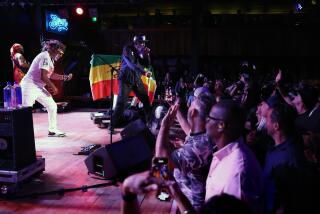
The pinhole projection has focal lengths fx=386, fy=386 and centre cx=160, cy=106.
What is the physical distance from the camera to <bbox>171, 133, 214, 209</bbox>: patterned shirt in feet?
8.90

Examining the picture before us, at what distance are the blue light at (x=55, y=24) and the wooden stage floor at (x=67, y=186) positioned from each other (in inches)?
249

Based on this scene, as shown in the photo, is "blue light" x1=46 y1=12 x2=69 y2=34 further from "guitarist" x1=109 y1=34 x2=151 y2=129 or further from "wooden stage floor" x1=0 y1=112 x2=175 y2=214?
"wooden stage floor" x1=0 y1=112 x2=175 y2=214

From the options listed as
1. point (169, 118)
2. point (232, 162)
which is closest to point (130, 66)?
point (169, 118)

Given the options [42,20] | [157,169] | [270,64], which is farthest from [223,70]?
[157,169]

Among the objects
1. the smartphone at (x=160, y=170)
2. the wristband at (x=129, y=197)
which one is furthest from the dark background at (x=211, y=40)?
the wristband at (x=129, y=197)

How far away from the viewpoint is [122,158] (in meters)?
4.37

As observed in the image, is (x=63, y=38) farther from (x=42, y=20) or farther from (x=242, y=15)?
(x=242, y=15)

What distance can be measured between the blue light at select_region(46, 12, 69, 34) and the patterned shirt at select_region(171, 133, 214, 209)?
11003 mm

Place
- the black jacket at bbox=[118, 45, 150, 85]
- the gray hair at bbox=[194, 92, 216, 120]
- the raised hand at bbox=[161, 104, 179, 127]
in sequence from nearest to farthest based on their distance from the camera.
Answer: the gray hair at bbox=[194, 92, 216, 120]
the raised hand at bbox=[161, 104, 179, 127]
the black jacket at bbox=[118, 45, 150, 85]

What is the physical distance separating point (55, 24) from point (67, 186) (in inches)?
363

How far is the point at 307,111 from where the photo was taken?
14.7 feet

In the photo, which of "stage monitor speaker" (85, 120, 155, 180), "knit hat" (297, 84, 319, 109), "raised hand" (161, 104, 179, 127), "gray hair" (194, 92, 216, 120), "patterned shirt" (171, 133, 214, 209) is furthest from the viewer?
"knit hat" (297, 84, 319, 109)

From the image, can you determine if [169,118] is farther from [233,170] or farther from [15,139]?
[15,139]

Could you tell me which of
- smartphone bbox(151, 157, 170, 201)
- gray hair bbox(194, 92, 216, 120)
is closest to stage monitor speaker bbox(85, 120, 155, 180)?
gray hair bbox(194, 92, 216, 120)
